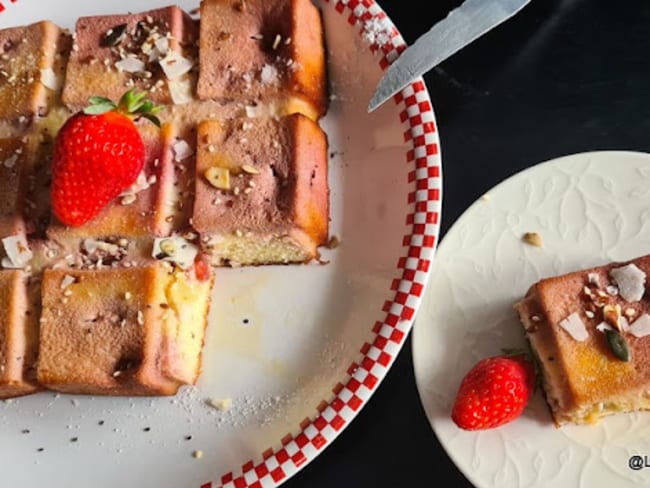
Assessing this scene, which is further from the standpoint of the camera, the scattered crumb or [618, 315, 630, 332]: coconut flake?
the scattered crumb

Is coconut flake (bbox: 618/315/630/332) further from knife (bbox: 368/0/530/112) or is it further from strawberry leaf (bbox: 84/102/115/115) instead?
strawberry leaf (bbox: 84/102/115/115)

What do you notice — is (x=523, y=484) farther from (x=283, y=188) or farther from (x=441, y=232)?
(x=283, y=188)

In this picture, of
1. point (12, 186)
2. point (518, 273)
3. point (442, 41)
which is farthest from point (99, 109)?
point (518, 273)

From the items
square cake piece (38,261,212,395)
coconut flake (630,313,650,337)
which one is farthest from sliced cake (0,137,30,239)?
coconut flake (630,313,650,337)

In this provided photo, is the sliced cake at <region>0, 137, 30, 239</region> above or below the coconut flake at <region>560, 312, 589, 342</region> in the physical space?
above

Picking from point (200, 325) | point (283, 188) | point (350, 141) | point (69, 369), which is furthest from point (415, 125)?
point (69, 369)

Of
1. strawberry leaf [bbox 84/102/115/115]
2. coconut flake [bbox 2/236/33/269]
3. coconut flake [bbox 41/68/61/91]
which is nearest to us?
strawberry leaf [bbox 84/102/115/115]
